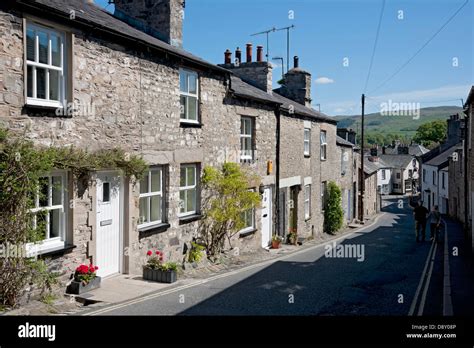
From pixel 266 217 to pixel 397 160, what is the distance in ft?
222

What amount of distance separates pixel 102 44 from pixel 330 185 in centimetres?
1809

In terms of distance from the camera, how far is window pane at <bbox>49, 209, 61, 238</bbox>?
8.56 meters

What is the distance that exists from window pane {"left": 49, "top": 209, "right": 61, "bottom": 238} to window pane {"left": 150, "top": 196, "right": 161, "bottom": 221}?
2.98 m

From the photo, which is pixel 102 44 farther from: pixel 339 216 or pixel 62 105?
pixel 339 216

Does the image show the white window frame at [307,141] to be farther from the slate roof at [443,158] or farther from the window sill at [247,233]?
the slate roof at [443,158]

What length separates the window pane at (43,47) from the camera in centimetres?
821

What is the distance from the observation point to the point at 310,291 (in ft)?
32.1

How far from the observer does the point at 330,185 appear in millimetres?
25375

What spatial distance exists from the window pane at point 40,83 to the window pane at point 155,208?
3.96 m

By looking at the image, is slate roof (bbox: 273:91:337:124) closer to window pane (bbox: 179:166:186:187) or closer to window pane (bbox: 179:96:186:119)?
window pane (bbox: 179:96:186:119)

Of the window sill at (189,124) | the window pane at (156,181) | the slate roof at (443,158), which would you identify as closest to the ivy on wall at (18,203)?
the window pane at (156,181)

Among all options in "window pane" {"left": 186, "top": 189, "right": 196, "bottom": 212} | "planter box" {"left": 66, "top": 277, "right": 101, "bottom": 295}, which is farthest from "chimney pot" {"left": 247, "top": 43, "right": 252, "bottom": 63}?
"planter box" {"left": 66, "top": 277, "right": 101, "bottom": 295}

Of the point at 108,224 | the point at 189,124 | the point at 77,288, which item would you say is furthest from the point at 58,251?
the point at 189,124

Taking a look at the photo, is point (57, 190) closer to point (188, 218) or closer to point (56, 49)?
point (56, 49)
